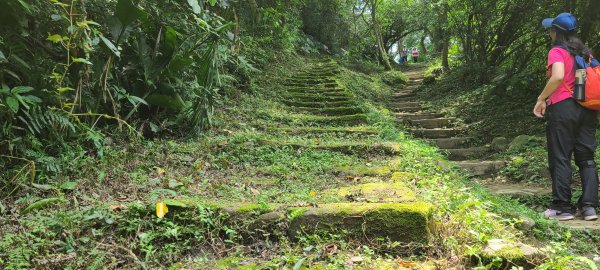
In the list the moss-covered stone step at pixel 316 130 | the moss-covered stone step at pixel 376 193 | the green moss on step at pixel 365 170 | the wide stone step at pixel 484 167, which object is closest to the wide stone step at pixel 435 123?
the moss-covered stone step at pixel 316 130

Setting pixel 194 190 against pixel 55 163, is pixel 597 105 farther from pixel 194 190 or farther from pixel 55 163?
pixel 55 163

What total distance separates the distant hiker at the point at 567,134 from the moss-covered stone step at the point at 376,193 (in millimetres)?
1352

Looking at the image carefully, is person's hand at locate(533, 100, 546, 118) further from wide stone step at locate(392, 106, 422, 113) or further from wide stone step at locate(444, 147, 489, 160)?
wide stone step at locate(392, 106, 422, 113)

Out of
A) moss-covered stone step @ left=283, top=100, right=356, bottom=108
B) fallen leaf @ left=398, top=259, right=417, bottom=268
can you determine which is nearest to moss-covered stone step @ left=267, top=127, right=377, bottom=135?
moss-covered stone step @ left=283, top=100, right=356, bottom=108

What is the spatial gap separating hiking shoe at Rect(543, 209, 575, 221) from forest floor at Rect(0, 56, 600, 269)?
3.3 inches

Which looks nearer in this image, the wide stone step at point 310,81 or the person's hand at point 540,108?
the person's hand at point 540,108

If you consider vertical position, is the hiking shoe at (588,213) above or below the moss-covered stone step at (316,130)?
below

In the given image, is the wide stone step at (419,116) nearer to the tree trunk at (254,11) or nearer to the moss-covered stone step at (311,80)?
the moss-covered stone step at (311,80)

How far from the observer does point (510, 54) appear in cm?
858

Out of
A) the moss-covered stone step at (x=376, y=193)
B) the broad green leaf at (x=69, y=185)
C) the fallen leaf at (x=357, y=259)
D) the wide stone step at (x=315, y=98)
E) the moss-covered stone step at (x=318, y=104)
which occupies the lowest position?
the fallen leaf at (x=357, y=259)

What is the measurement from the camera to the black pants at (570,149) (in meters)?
3.39

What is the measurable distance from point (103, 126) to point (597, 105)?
14.6 ft

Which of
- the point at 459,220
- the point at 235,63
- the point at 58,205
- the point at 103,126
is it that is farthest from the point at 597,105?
the point at 235,63

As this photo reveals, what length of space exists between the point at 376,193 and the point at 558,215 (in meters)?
1.67
